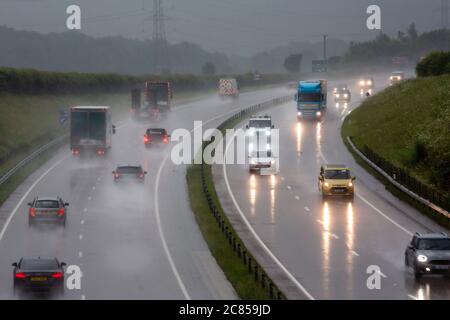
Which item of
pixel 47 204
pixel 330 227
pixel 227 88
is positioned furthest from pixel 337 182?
pixel 227 88

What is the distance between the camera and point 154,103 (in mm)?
113438

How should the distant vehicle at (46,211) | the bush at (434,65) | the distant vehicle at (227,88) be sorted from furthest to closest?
the distant vehicle at (227,88), the bush at (434,65), the distant vehicle at (46,211)

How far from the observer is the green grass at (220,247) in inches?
1606

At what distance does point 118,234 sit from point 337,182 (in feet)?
53.2

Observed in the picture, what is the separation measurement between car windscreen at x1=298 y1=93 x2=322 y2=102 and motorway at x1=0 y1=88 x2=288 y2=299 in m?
27.8

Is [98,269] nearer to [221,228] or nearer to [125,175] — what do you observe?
[221,228]

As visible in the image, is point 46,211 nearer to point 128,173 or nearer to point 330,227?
point 330,227

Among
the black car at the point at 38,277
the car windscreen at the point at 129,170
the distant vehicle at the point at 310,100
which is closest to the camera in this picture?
the black car at the point at 38,277

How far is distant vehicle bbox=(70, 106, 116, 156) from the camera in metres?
79.8

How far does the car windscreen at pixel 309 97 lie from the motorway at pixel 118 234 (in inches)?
1094

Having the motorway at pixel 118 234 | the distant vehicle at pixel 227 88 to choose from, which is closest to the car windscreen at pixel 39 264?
the motorway at pixel 118 234

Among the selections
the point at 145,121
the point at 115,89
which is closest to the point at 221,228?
the point at 145,121

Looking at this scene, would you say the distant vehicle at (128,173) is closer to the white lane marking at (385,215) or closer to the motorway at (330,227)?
the motorway at (330,227)

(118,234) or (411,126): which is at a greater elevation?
(411,126)
